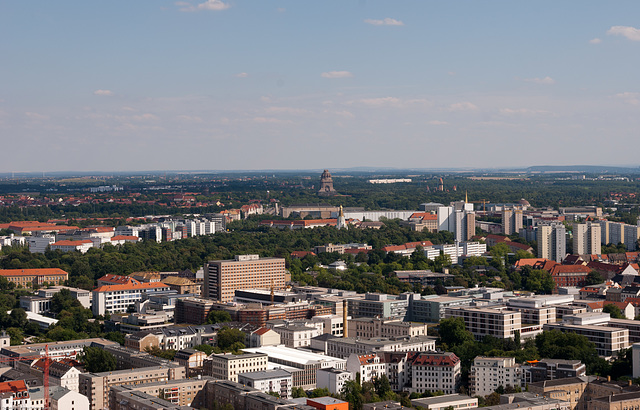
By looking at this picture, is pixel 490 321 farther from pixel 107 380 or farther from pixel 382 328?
pixel 107 380

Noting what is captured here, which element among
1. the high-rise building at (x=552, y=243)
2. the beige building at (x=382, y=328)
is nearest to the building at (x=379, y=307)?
the beige building at (x=382, y=328)

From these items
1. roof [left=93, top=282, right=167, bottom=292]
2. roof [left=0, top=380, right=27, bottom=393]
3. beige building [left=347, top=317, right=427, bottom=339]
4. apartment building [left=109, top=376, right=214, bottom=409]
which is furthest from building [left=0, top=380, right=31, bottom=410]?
roof [left=93, top=282, right=167, bottom=292]

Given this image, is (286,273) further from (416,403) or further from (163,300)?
(416,403)

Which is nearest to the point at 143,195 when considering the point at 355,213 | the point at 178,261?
the point at 355,213

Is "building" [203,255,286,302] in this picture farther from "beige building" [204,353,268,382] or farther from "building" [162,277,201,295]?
"beige building" [204,353,268,382]

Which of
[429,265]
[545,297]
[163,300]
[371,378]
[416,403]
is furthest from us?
[429,265]

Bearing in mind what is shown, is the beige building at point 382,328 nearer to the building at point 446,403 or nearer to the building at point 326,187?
the building at point 446,403
